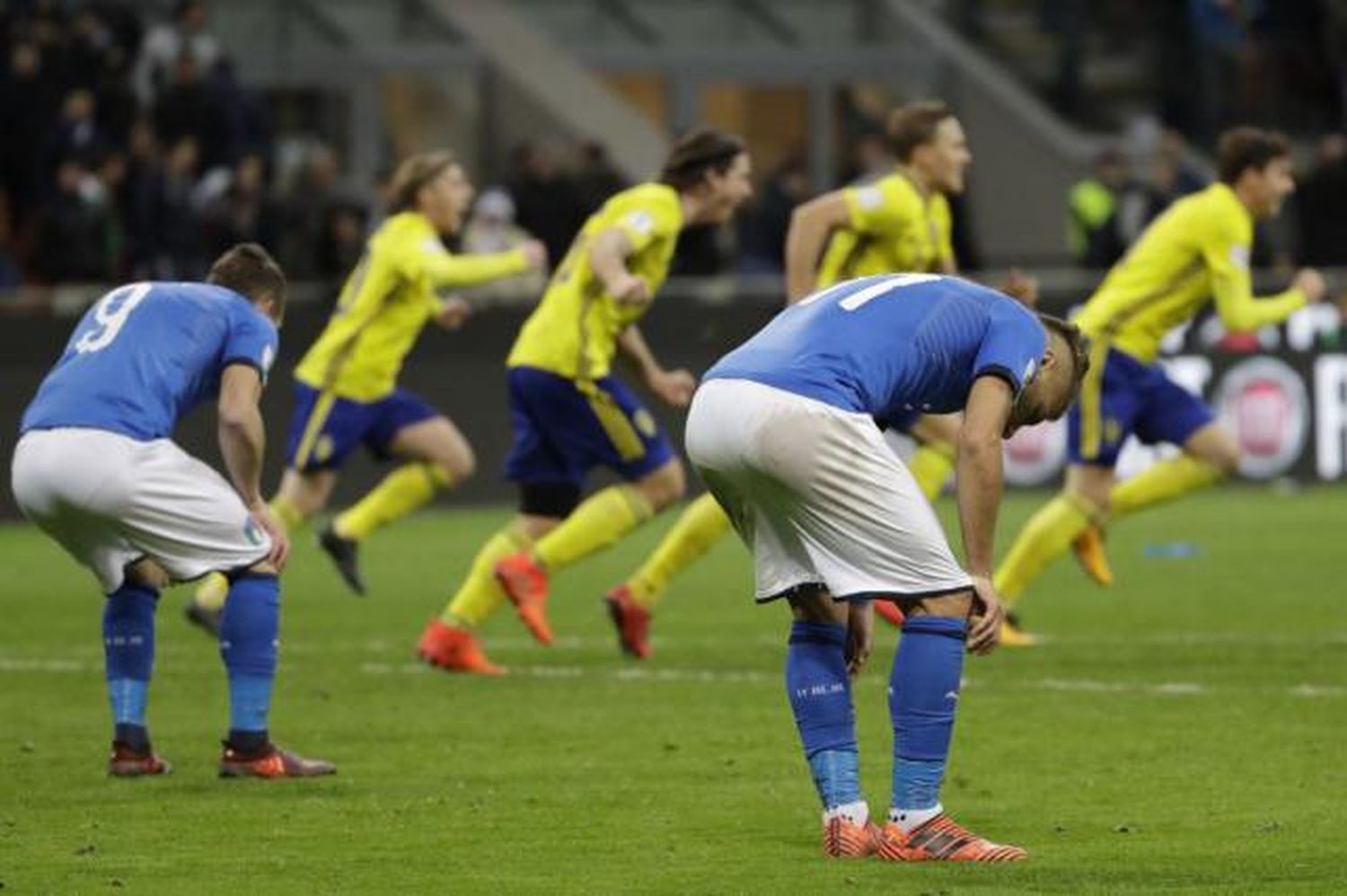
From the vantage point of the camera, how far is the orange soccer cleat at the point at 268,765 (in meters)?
11.4

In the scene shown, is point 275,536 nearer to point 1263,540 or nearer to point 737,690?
point 737,690

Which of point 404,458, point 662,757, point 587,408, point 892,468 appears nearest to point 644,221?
point 587,408

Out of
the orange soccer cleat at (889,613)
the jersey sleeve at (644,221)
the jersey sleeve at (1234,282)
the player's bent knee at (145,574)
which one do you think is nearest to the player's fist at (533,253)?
the jersey sleeve at (644,221)

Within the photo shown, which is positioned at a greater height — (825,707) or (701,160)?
(701,160)

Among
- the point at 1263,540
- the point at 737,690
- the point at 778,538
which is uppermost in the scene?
the point at 778,538

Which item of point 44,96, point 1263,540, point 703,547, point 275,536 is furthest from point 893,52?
point 275,536

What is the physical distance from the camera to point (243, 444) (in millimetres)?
10961

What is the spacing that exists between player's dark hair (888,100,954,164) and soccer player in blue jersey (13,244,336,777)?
16.6 ft

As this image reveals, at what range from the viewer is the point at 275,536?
441 inches

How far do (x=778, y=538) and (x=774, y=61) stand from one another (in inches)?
1032

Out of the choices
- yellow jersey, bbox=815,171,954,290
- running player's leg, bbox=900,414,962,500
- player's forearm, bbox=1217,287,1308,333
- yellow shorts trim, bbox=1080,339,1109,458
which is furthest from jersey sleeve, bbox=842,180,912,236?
player's forearm, bbox=1217,287,1308,333

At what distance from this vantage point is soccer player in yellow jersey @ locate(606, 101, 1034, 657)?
50.1ft

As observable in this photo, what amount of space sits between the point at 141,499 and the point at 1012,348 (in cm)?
303

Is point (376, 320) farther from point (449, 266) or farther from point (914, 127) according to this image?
point (914, 127)
